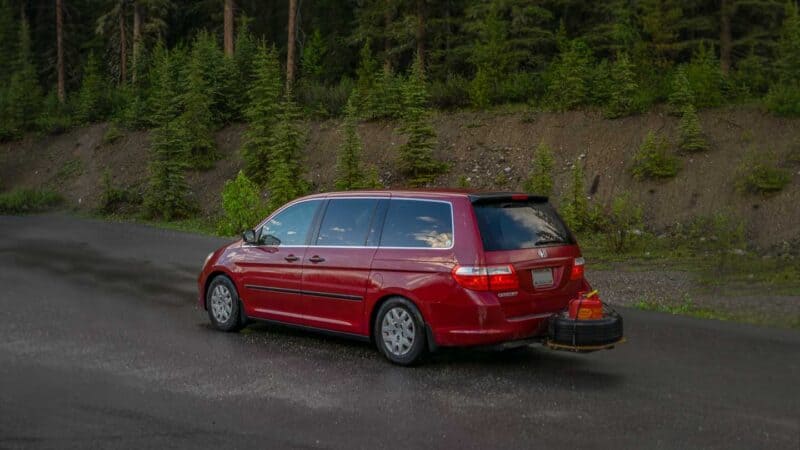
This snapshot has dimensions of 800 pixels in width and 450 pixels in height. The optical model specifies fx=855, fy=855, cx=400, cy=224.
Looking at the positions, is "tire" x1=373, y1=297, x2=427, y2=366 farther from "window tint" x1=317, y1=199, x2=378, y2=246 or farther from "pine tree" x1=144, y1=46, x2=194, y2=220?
"pine tree" x1=144, y1=46, x2=194, y2=220

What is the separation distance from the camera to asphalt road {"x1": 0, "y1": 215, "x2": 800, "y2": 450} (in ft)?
20.6

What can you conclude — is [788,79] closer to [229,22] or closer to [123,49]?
[229,22]

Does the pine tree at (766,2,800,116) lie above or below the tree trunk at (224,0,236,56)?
below

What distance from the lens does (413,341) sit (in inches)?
333

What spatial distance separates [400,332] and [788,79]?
59.9ft

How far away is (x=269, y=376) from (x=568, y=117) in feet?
63.3

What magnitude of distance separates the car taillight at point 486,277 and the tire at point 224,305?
342cm

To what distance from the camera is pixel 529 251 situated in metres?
8.41

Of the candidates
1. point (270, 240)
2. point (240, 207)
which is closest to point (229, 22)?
point (240, 207)

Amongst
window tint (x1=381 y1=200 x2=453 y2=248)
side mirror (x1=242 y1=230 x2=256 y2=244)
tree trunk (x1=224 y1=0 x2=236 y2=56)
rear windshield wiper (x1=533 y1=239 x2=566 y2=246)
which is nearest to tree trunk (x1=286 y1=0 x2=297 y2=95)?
tree trunk (x1=224 y1=0 x2=236 y2=56)

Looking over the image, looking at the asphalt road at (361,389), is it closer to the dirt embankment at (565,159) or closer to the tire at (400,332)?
the tire at (400,332)

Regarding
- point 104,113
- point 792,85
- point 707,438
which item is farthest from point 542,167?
point 104,113

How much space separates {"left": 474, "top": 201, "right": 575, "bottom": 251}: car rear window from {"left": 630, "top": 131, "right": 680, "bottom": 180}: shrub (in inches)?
529

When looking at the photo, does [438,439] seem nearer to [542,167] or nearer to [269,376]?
[269,376]
